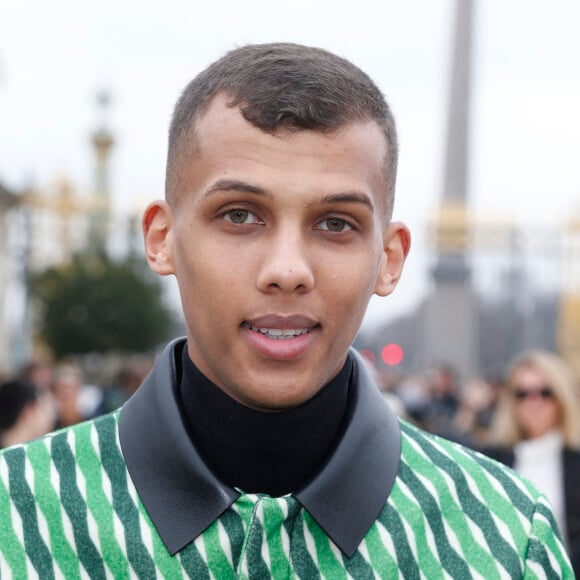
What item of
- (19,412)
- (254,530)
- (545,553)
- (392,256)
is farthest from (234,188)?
(19,412)

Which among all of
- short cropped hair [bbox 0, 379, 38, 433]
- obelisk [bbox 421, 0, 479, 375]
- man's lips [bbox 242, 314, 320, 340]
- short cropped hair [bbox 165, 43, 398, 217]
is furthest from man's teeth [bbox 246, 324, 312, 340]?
obelisk [bbox 421, 0, 479, 375]

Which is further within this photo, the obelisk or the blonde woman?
the obelisk

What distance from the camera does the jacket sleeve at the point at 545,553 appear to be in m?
1.62

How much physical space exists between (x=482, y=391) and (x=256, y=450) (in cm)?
948

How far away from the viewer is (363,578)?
1584mm

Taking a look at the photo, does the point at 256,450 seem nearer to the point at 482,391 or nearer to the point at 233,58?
the point at 233,58

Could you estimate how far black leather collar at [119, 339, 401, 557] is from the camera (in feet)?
5.18

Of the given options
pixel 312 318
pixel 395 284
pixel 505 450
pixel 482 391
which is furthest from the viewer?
pixel 482 391

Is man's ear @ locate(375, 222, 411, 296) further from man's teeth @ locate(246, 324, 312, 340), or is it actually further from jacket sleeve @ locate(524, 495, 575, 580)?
jacket sleeve @ locate(524, 495, 575, 580)

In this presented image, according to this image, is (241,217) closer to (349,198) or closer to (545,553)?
(349,198)

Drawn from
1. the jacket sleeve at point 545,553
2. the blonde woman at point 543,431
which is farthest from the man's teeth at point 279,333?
the blonde woman at point 543,431

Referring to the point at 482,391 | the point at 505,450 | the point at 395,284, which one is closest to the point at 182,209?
the point at 395,284

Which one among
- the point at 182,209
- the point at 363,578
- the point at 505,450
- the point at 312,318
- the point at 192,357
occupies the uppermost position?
the point at 182,209

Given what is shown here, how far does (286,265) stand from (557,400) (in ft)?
12.1
